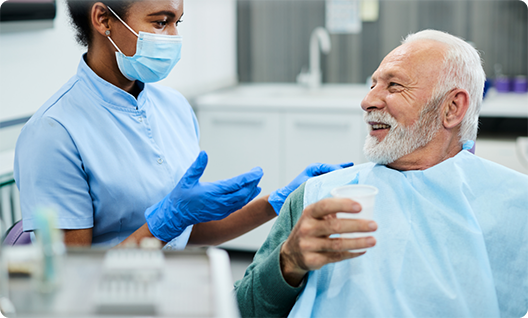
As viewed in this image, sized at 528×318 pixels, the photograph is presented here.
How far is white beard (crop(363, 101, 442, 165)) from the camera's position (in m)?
1.35

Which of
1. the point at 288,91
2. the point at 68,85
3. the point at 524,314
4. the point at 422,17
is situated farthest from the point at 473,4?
the point at 68,85

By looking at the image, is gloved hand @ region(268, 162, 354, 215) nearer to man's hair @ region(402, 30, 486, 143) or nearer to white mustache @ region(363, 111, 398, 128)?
white mustache @ region(363, 111, 398, 128)

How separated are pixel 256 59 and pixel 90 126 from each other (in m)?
2.80

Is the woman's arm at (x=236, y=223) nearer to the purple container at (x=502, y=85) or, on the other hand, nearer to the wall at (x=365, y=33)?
the wall at (x=365, y=33)

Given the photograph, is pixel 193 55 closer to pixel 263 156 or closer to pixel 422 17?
pixel 263 156

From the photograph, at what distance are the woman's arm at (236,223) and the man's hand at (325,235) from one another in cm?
60

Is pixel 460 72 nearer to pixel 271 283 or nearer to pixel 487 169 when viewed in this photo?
pixel 487 169

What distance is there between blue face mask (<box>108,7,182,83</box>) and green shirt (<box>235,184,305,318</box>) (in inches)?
22.7

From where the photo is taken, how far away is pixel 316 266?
1001mm

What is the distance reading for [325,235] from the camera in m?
0.97

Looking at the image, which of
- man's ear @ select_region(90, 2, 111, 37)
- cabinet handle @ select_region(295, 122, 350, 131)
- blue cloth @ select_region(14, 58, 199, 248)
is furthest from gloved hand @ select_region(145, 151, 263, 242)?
cabinet handle @ select_region(295, 122, 350, 131)

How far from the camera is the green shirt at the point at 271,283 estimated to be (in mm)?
1142

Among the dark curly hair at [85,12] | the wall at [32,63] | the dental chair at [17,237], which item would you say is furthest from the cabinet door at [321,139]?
the dental chair at [17,237]

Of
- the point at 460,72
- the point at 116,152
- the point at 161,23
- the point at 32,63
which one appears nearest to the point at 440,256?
the point at 460,72
